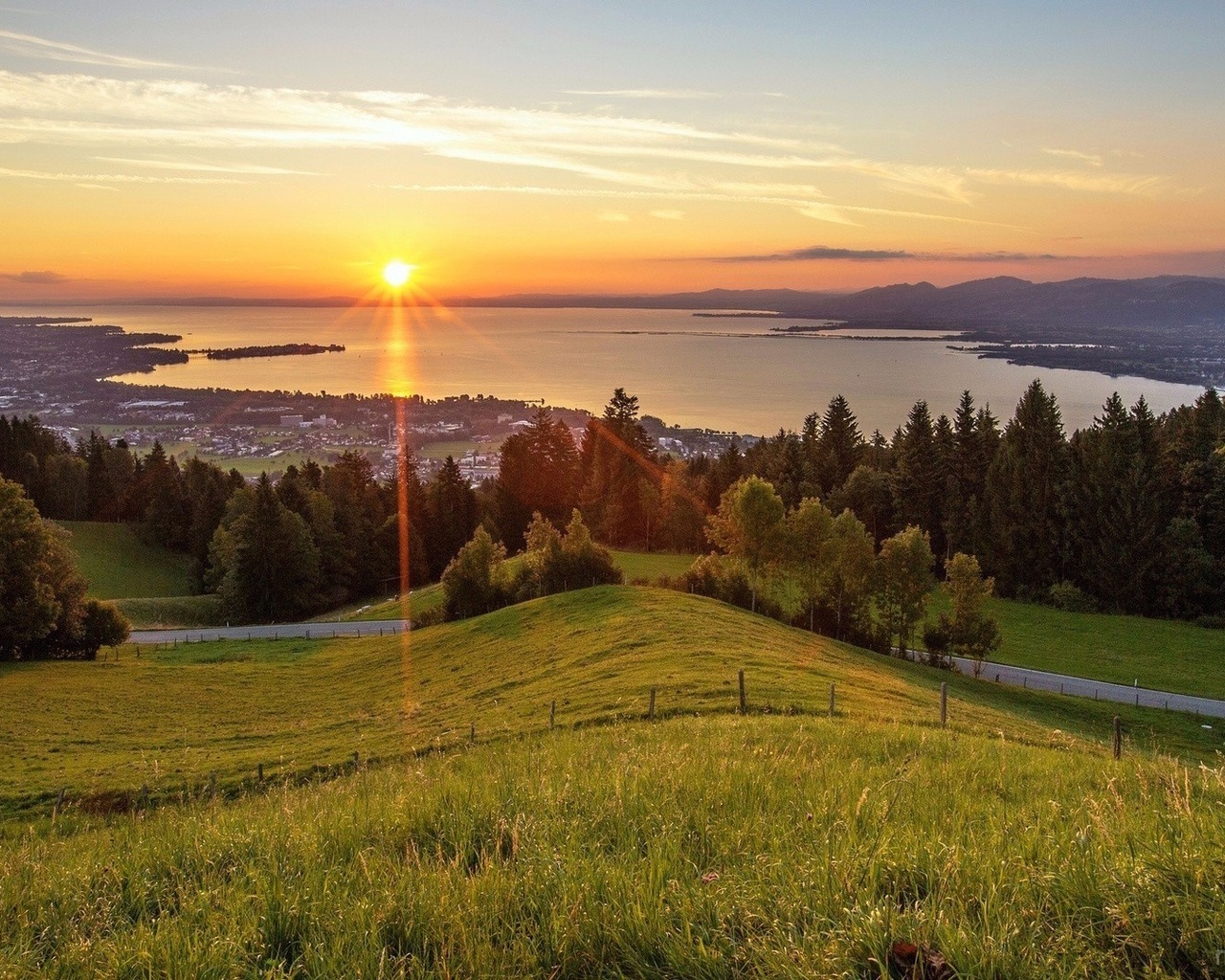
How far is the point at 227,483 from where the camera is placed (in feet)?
291

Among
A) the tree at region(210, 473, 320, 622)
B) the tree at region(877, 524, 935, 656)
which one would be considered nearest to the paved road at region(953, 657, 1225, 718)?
the tree at region(877, 524, 935, 656)

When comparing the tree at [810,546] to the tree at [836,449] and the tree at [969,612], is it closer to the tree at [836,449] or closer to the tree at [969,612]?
the tree at [969,612]

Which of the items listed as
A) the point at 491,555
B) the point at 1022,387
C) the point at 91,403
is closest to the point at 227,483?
the point at 491,555

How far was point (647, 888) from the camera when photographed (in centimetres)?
362

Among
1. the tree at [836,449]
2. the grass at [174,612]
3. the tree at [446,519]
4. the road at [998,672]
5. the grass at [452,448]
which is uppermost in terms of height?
the tree at [836,449]

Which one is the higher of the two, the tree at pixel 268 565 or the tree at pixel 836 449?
the tree at pixel 836 449

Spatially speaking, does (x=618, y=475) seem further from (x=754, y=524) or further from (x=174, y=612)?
(x=174, y=612)

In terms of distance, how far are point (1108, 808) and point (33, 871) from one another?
24.9 feet

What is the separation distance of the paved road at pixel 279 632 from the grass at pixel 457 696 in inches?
304

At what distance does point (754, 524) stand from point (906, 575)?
1016 cm

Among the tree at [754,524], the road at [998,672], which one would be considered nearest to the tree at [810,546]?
the tree at [754,524]

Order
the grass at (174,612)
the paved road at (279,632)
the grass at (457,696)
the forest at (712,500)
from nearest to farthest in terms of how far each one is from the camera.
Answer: the grass at (457,696) → the paved road at (279,632) → the grass at (174,612) → the forest at (712,500)

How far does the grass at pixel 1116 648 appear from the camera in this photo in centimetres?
4566

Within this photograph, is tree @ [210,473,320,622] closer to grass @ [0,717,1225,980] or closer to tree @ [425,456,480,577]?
tree @ [425,456,480,577]
